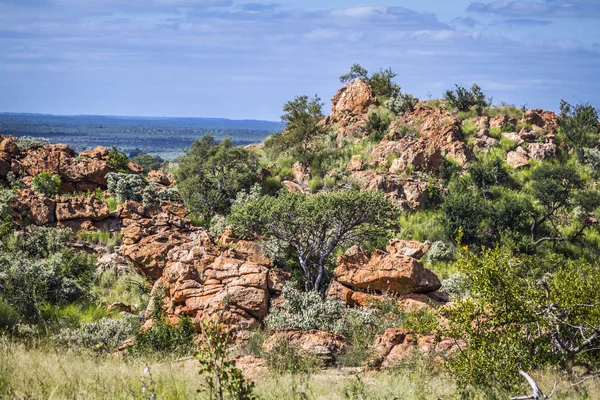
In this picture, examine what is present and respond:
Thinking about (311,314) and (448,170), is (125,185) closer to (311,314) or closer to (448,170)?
(311,314)

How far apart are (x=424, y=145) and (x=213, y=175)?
10.6m

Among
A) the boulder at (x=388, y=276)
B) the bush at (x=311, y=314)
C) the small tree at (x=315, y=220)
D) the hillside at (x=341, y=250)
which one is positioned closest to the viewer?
the hillside at (x=341, y=250)

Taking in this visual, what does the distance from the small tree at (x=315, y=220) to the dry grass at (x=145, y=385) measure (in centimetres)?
856

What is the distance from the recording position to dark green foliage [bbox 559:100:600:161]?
30.2 metres

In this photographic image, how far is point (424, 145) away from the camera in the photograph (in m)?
29.4

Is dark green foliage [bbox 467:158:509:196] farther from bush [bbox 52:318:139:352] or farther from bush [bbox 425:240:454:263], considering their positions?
bush [bbox 52:318:139:352]

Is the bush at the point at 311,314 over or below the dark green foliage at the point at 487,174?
below

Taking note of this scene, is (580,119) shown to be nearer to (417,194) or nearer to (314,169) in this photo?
(417,194)

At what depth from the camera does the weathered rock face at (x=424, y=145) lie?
1126 inches

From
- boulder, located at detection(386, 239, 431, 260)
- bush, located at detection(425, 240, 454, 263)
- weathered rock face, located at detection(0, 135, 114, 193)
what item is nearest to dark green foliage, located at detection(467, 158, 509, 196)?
bush, located at detection(425, 240, 454, 263)

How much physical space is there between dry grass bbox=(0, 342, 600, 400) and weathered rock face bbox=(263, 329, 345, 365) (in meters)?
2.38

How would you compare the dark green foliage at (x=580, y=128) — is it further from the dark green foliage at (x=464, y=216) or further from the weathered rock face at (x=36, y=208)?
the weathered rock face at (x=36, y=208)

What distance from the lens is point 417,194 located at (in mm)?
26250

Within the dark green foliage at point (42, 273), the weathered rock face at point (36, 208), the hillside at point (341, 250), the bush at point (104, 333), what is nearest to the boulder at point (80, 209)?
the hillside at point (341, 250)
